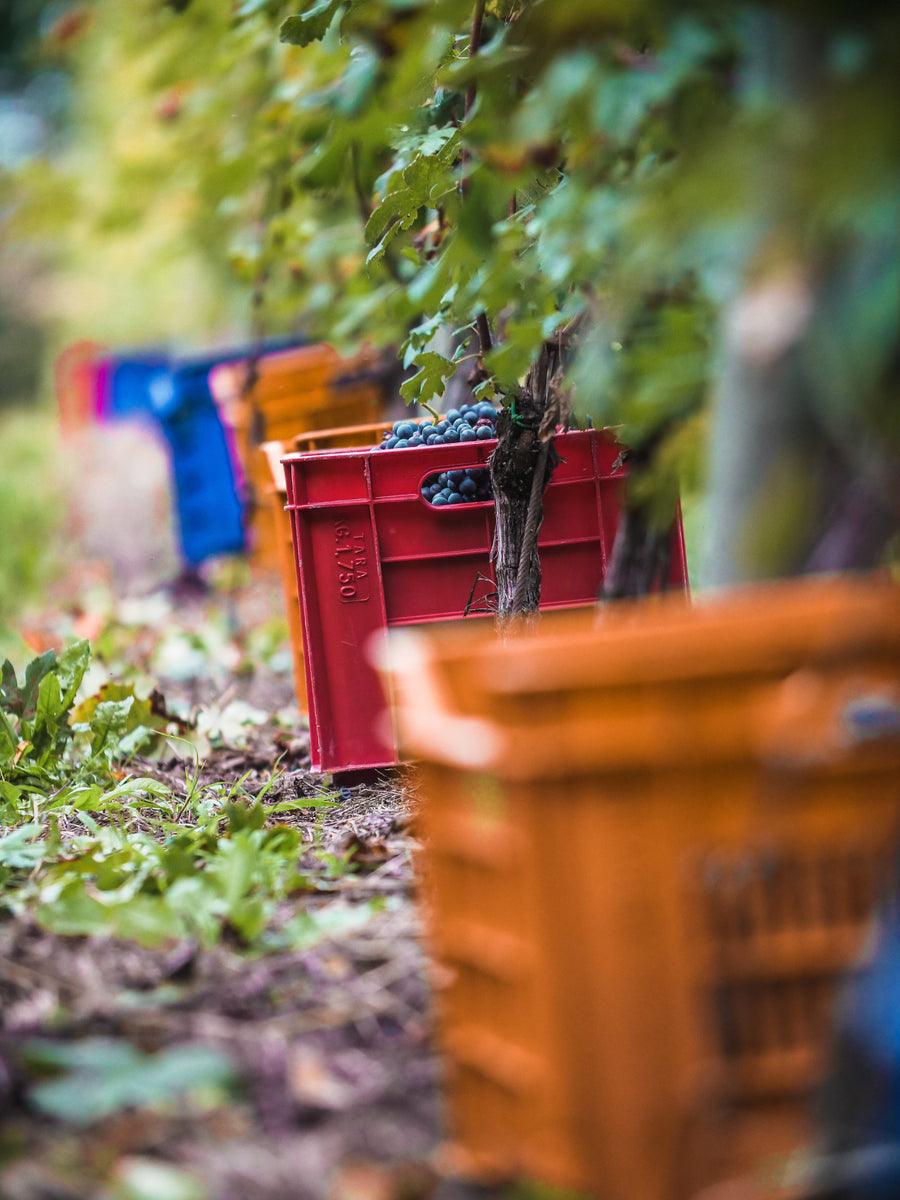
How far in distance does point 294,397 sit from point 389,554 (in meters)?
2.77

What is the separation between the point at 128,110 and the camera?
434 inches

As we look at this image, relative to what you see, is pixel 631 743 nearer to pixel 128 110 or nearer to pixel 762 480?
pixel 762 480

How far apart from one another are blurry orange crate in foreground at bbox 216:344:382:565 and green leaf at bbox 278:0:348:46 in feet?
9.41

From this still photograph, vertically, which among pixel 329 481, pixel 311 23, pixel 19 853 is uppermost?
pixel 311 23

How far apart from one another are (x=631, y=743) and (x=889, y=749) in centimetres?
26

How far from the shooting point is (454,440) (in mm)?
2828

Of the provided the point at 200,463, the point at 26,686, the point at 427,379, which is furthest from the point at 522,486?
the point at 200,463

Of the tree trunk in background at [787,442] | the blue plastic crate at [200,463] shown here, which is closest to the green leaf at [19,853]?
the tree trunk in background at [787,442]

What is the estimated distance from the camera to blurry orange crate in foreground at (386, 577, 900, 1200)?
1.09 meters

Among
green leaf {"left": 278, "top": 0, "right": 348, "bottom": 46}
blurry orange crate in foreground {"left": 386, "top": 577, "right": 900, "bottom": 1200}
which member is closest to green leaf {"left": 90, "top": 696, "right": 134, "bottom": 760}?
green leaf {"left": 278, "top": 0, "right": 348, "bottom": 46}

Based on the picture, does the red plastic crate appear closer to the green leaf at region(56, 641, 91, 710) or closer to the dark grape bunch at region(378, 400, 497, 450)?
the dark grape bunch at region(378, 400, 497, 450)

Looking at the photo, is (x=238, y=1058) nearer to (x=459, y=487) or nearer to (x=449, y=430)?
(x=459, y=487)

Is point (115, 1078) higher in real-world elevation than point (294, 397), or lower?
lower

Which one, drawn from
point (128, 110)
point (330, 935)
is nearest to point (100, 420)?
point (128, 110)
